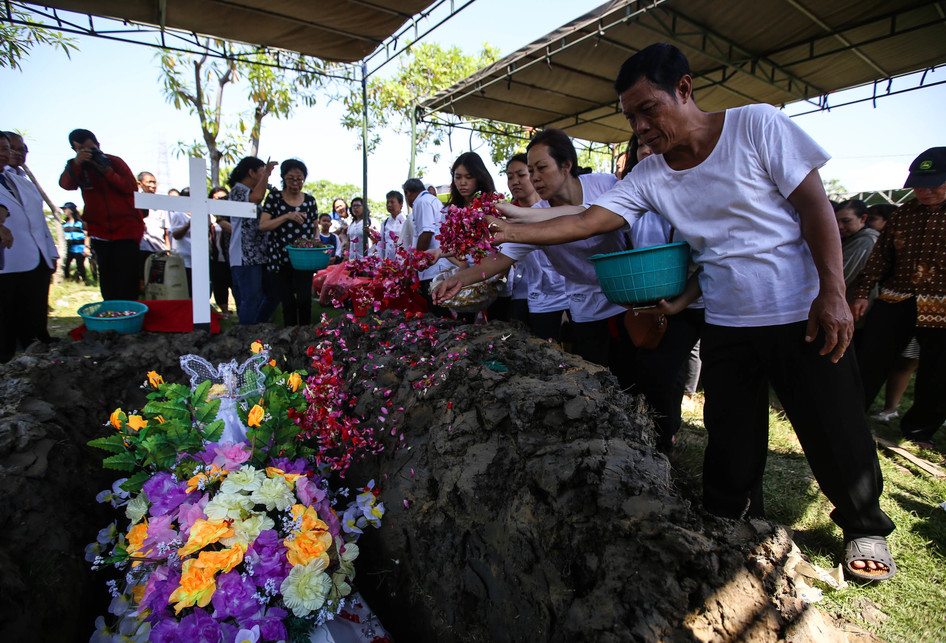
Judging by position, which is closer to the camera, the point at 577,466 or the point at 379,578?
the point at 577,466

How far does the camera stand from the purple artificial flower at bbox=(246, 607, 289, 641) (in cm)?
155

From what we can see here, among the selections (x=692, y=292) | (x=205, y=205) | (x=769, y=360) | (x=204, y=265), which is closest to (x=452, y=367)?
(x=692, y=292)

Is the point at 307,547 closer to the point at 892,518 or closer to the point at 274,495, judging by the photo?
the point at 274,495

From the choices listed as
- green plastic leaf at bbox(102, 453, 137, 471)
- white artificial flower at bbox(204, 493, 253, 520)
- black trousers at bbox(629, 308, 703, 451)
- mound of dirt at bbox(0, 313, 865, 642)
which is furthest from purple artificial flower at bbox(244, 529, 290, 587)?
black trousers at bbox(629, 308, 703, 451)

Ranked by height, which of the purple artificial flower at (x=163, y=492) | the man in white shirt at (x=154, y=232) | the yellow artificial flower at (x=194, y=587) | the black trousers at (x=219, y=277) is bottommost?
the yellow artificial flower at (x=194, y=587)

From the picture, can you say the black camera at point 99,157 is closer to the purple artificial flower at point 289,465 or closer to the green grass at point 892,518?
the purple artificial flower at point 289,465

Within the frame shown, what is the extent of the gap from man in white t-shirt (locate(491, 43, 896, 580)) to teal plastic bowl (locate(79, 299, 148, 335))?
3.67 metres

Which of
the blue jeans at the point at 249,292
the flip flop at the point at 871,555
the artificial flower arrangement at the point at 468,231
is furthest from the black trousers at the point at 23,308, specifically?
the flip flop at the point at 871,555

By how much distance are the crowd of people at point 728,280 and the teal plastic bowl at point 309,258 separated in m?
1.02

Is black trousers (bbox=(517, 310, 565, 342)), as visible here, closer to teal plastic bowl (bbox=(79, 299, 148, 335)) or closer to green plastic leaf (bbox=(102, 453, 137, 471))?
green plastic leaf (bbox=(102, 453, 137, 471))

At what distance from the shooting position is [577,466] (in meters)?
1.25

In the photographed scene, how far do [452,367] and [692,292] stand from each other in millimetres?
1024

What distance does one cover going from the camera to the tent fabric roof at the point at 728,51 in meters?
5.25

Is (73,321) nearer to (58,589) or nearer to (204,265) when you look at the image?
(204,265)
